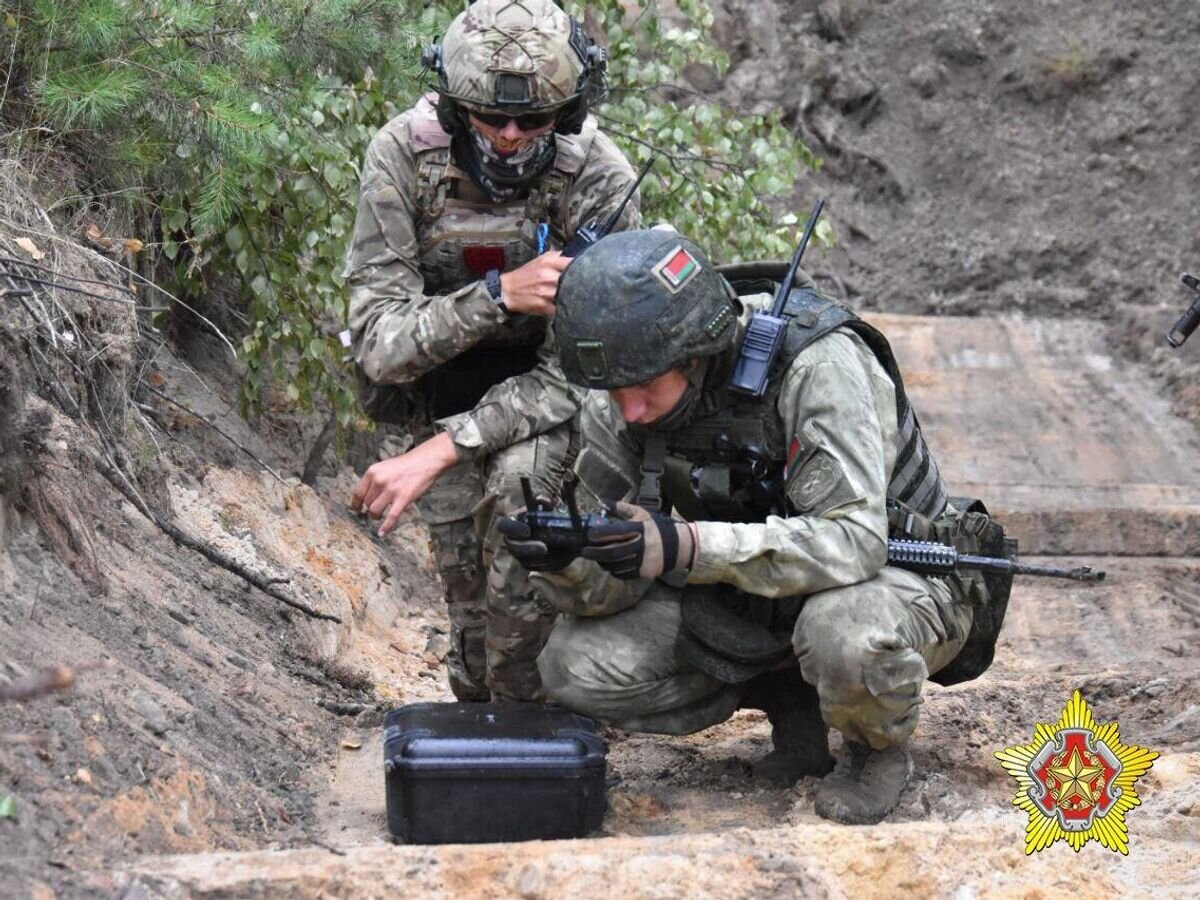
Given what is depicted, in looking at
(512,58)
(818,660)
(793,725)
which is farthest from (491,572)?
(512,58)

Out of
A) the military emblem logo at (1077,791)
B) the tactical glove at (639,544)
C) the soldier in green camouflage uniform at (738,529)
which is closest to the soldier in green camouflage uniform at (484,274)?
the soldier in green camouflage uniform at (738,529)

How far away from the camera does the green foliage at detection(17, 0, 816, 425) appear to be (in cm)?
489

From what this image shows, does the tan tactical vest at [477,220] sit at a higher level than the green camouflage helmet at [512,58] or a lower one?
lower

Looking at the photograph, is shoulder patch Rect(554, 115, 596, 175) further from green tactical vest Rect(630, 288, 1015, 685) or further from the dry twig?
the dry twig

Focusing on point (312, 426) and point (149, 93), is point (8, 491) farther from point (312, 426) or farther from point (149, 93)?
point (312, 426)

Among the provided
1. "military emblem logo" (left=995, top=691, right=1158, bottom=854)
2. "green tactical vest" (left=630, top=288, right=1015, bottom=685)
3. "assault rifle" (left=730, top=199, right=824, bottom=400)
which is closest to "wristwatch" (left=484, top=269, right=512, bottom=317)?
"green tactical vest" (left=630, top=288, right=1015, bottom=685)

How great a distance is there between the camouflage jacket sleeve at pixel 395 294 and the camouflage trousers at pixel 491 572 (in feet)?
1.10

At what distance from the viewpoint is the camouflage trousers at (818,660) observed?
353 centimetres

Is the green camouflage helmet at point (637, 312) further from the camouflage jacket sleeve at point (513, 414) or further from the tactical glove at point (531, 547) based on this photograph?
the camouflage jacket sleeve at point (513, 414)

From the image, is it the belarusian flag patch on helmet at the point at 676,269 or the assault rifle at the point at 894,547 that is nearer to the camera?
the assault rifle at the point at 894,547

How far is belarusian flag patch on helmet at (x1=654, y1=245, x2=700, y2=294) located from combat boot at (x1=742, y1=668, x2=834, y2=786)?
106cm

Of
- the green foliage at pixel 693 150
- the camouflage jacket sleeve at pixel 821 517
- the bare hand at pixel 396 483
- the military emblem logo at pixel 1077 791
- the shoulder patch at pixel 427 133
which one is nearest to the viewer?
the military emblem logo at pixel 1077 791

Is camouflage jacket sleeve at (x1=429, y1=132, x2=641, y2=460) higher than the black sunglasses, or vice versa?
the black sunglasses

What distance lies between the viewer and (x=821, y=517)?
350 centimetres
